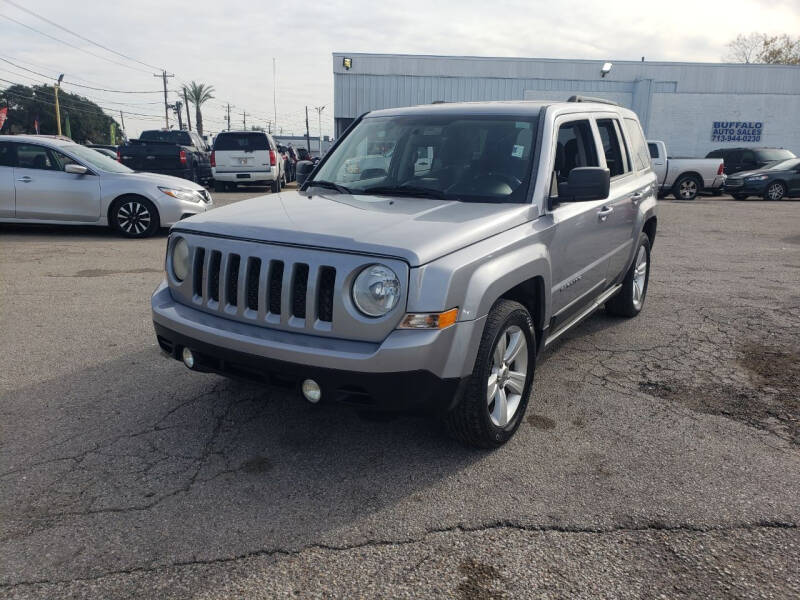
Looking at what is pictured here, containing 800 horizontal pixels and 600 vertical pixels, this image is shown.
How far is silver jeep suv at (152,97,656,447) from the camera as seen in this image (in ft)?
9.47

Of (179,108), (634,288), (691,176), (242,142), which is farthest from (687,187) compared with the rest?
(179,108)

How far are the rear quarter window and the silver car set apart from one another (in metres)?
9.29

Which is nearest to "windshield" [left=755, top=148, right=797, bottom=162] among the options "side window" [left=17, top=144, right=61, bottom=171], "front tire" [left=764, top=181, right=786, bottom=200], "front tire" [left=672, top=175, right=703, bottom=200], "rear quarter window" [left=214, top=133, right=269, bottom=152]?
"front tire" [left=764, top=181, right=786, bottom=200]

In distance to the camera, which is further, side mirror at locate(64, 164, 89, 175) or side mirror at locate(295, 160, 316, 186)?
side mirror at locate(64, 164, 89, 175)

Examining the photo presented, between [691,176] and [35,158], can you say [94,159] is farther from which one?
[691,176]

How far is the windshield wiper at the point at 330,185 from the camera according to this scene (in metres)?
4.25

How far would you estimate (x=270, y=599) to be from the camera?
2352 millimetres

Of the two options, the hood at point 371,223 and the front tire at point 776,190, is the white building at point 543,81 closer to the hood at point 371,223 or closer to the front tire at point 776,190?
the front tire at point 776,190

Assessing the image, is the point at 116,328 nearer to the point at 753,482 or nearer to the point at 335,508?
the point at 335,508

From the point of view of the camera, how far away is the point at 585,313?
4.83 metres

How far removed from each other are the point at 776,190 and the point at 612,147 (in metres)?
19.4

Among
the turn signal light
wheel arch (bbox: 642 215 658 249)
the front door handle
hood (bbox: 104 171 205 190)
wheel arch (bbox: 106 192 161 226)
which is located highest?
the front door handle

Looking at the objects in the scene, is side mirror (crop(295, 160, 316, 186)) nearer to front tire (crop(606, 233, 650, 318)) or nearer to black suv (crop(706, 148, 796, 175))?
front tire (crop(606, 233, 650, 318))

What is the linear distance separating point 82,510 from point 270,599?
3.62 ft
